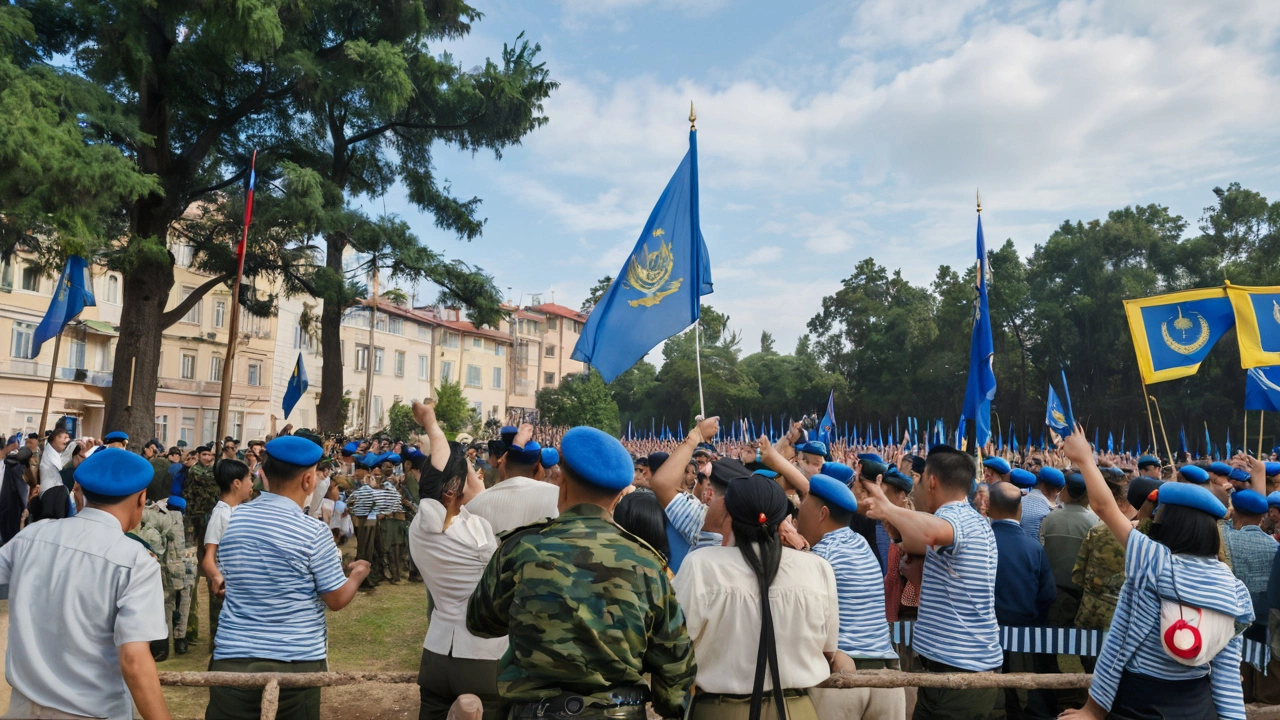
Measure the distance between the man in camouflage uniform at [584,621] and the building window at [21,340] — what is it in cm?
3851

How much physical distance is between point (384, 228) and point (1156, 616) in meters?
20.2

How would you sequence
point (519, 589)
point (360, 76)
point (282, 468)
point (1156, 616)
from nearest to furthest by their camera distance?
point (519, 589)
point (1156, 616)
point (282, 468)
point (360, 76)

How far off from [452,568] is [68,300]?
51.1 ft

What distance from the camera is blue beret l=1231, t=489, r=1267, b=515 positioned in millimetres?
6113

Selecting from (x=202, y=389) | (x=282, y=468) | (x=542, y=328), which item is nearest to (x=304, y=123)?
(x=282, y=468)

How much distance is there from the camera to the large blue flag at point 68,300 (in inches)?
624

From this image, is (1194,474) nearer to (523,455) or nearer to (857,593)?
(857,593)

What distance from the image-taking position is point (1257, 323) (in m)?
10.9

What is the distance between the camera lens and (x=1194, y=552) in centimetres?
321

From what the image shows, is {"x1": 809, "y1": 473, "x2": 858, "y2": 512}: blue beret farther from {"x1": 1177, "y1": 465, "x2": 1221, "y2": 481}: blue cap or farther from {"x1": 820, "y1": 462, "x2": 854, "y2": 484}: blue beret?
{"x1": 1177, "y1": 465, "x2": 1221, "y2": 481}: blue cap

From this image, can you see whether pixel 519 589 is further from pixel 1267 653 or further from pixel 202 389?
pixel 202 389

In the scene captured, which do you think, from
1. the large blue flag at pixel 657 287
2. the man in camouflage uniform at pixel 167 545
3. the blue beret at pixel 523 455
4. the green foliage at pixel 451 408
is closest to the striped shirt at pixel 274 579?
the blue beret at pixel 523 455

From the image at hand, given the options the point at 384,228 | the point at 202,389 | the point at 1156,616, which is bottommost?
the point at 1156,616

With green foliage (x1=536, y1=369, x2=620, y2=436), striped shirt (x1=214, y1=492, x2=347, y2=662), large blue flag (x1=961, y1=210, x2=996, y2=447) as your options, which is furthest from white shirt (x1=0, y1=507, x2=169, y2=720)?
green foliage (x1=536, y1=369, x2=620, y2=436)
